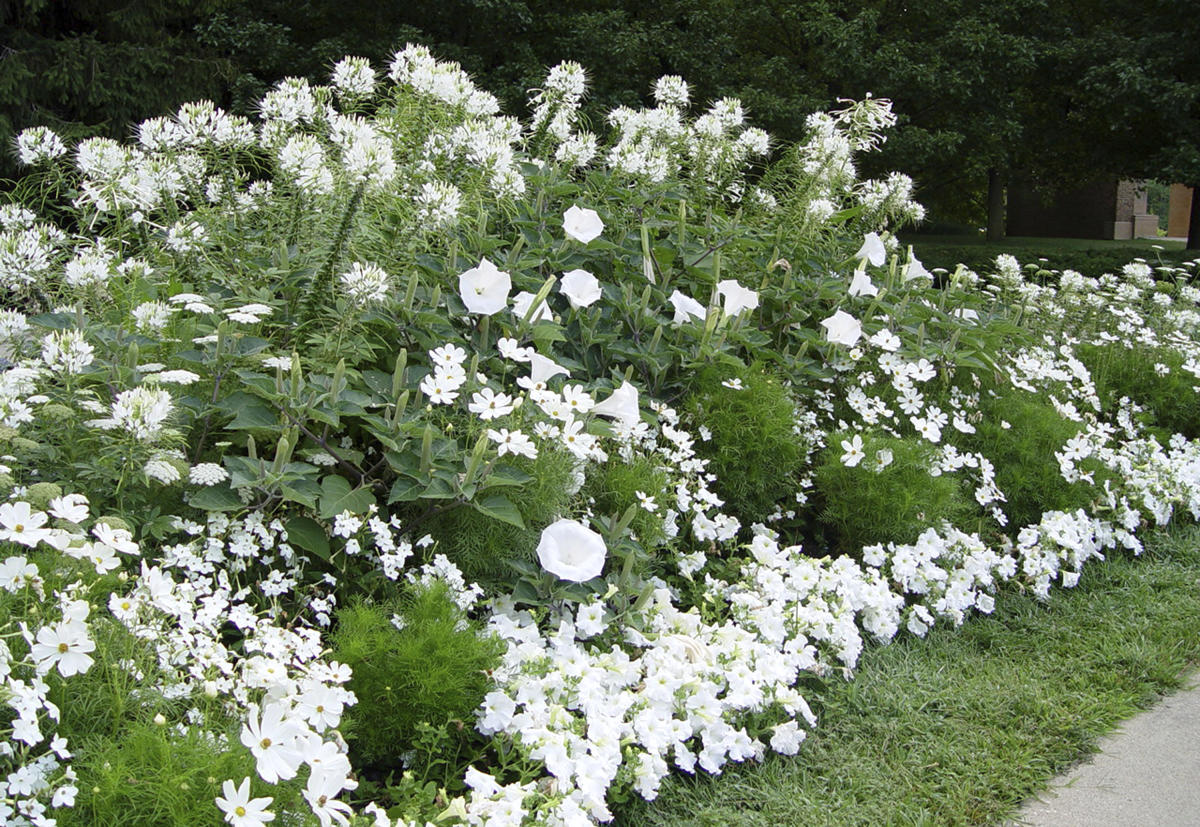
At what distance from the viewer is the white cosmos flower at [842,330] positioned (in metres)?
3.95

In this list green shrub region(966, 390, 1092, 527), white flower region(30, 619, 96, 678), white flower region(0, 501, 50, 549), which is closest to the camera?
white flower region(30, 619, 96, 678)

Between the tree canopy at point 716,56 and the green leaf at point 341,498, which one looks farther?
the tree canopy at point 716,56

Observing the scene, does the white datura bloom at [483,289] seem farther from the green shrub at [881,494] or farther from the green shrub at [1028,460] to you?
the green shrub at [1028,460]

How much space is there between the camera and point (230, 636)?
2.58 meters

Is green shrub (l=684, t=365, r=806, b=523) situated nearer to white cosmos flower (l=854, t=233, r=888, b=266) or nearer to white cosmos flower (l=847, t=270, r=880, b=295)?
white cosmos flower (l=847, t=270, r=880, b=295)

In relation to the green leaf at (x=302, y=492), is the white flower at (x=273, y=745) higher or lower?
lower

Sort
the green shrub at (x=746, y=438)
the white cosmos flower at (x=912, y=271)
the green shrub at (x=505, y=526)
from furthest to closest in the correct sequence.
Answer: the white cosmos flower at (x=912, y=271)
the green shrub at (x=746, y=438)
the green shrub at (x=505, y=526)

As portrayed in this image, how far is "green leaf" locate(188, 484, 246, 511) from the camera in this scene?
245 cm

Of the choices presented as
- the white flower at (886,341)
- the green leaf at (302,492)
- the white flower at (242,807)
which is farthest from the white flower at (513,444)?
the white flower at (886,341)

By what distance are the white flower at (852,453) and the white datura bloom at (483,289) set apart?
129cm

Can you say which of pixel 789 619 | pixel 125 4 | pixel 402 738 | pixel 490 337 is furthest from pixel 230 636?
pixel 125 4

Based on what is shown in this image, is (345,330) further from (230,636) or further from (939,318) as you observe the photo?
(939,318)

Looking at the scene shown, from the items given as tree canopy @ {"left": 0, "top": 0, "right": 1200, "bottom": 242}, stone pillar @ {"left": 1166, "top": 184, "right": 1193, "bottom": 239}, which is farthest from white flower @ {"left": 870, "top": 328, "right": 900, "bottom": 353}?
stone pillar @ {"left": 1166, "top": 184, "right": 1193, "bottom": 239}

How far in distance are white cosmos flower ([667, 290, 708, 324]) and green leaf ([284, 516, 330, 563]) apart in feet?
5.37
